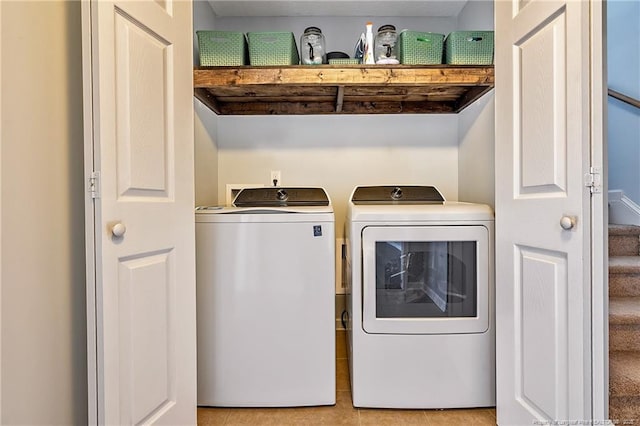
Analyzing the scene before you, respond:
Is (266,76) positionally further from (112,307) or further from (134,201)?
(112,307)

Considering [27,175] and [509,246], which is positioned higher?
[27,175]

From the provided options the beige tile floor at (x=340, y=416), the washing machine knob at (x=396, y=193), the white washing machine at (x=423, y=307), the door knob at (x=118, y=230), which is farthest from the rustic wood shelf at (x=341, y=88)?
the beige tile floor at (x=340, y=416)

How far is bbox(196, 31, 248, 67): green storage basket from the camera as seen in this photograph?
6.13 feet

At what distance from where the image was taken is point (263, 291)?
A: 162cm

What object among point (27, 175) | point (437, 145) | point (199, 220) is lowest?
point (199, 220)

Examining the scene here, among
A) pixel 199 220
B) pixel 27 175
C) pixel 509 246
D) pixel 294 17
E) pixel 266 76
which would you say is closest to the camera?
pixel 27 175

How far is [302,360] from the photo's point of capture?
5.40ft

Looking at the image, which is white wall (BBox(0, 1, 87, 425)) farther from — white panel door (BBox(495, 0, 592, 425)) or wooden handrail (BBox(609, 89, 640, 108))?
wooden handrail (BBox(609, 89, 640, 108))

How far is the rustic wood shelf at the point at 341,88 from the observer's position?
1860mm

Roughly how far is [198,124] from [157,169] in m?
0.91

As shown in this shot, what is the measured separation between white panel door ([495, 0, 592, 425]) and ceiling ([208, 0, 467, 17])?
1.08 m

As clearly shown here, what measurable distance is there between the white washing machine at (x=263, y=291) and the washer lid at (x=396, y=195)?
0.54 metres

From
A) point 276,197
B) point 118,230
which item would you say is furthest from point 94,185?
point 276,197

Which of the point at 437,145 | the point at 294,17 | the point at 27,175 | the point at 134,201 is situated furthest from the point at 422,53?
the point at 27,175
